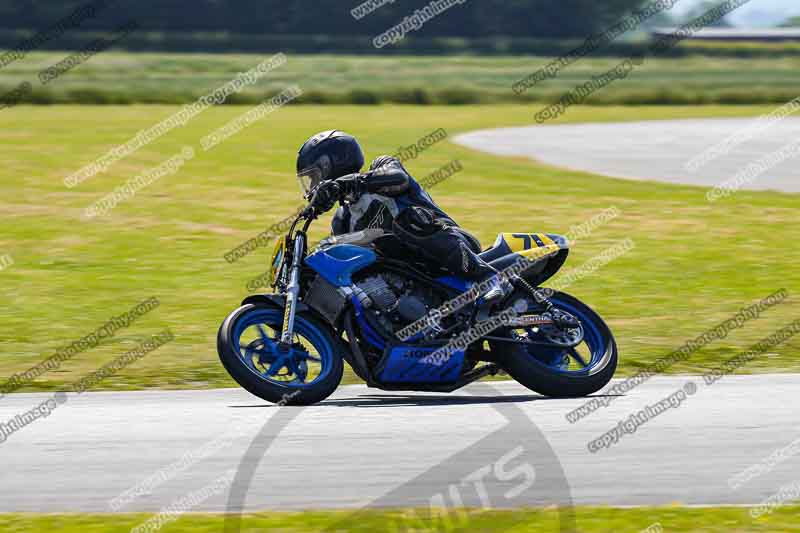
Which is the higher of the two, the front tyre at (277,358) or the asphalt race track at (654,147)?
the front tyre at (277,358)

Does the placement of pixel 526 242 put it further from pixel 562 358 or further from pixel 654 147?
pixel 654 147

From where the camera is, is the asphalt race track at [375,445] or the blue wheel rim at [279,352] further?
the blue wheel rim at [279,352]

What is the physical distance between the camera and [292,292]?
8047mm

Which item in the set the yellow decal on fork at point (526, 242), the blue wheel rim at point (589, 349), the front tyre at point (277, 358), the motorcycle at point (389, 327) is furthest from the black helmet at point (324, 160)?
the blue wheel rim at point (589, 349)

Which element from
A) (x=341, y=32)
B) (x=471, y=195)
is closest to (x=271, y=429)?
(x=471, y=195)

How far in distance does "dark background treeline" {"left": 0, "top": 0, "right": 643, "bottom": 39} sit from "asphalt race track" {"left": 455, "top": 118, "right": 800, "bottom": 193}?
3640 centimetres

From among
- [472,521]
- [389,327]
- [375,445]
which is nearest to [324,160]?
[389,327]

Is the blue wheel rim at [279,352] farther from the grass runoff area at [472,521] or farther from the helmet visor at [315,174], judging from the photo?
the grass runoff area at [472,521]

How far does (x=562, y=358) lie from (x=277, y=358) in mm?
1757

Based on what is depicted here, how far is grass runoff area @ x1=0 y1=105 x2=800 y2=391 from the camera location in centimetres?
1145

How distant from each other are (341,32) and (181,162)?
1911 inches

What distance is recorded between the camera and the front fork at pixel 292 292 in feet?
26.3

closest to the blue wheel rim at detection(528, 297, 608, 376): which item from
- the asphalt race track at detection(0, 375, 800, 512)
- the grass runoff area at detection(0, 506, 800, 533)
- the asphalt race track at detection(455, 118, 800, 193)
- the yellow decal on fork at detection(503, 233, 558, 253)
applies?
the asphalt race track at detection(0, 375, 800, 512)

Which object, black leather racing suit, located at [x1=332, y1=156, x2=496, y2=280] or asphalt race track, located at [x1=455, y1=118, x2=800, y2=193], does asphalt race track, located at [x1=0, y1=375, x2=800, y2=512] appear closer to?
black leather racing suit, located at [x1=332, y1=156, x2=496, y2=280]
